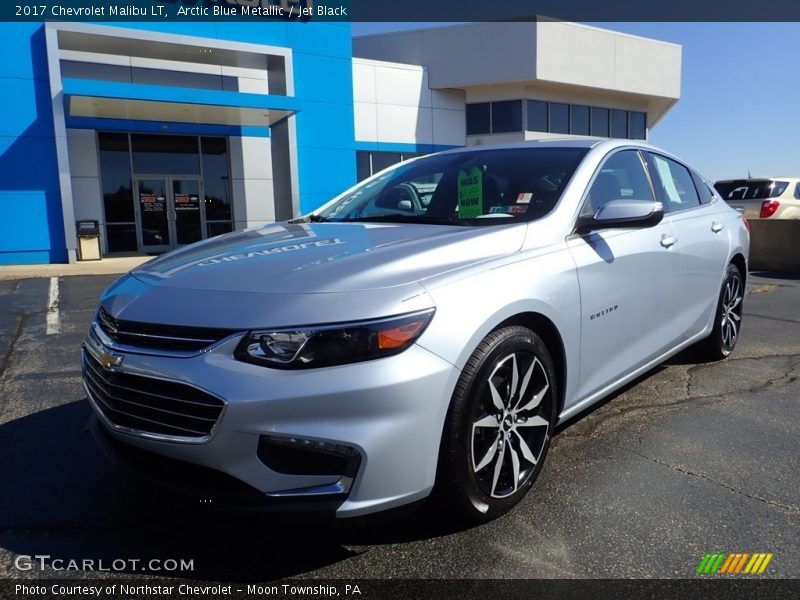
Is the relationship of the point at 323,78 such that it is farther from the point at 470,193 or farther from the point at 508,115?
the point at 470,193

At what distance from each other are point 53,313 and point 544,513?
23.5 ft

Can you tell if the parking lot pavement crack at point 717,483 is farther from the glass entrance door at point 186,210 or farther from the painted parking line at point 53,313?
the glass entrance door at point 186,210

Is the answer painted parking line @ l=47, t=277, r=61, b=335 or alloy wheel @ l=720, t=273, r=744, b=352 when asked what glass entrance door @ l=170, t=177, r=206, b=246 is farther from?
alloy wheel @ l=720, t=273, r=744, b=352

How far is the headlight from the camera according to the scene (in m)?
2.12

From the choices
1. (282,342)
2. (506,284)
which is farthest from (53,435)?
(506,284)

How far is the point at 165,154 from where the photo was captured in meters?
18.5

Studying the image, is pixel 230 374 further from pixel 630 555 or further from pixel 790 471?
pixel 790 471

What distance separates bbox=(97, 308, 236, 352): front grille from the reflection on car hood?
0.21 meters

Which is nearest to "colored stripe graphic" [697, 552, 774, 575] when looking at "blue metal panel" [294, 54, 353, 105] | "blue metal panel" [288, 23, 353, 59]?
"blue metal panel" [294, 54, 353, 105]

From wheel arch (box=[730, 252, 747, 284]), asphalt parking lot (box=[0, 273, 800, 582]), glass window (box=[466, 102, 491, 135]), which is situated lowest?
asphalt parking lot (box=[0, 273, 800, 582])

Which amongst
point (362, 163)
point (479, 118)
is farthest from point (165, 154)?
point (479, 118)

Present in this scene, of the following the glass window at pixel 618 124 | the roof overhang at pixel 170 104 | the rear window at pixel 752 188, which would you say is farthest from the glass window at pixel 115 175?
the glass window at pixel 618 124

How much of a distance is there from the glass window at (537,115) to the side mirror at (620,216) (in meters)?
23.0

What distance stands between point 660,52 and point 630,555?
2977cm
